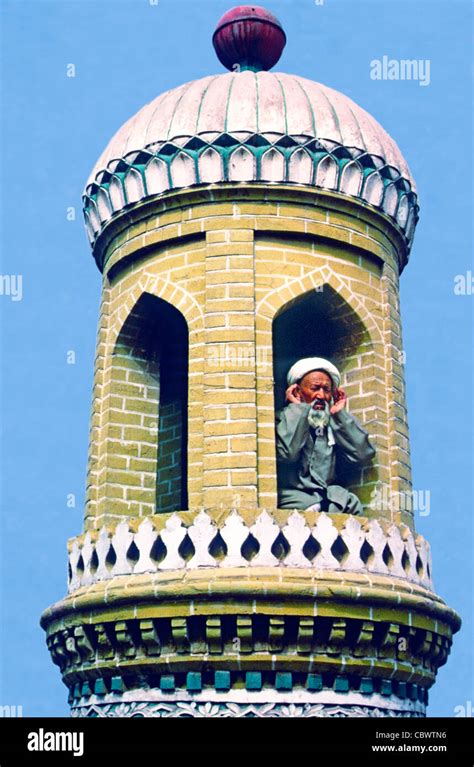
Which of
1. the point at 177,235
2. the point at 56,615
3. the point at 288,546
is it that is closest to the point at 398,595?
the point at 288,546

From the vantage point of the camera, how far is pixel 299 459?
51.6 ft

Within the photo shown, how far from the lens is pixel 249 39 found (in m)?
17.8

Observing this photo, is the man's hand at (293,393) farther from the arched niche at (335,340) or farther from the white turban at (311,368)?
the arched niche at (335,340)

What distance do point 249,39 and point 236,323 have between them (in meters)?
4.06

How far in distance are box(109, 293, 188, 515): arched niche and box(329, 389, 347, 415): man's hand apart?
6.54ft

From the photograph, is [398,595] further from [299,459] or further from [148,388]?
[148,388]

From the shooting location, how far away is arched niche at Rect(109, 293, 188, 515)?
1652cm

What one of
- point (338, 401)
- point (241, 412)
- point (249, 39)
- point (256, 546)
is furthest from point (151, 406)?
point (249, 39)

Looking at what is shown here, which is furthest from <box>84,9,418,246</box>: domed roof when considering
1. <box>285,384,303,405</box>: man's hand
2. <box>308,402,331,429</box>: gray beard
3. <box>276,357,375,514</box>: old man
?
<box>308,402,331,429</box>: gray beard

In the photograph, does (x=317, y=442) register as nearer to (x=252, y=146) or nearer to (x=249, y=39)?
(x=252, y=146)

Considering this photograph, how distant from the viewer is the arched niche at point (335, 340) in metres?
16.3

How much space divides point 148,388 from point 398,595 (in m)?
3.96

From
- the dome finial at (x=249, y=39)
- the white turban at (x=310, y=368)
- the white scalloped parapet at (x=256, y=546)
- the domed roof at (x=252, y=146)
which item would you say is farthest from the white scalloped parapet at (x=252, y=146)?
the white scalloped parapet at (x=256, y=546)

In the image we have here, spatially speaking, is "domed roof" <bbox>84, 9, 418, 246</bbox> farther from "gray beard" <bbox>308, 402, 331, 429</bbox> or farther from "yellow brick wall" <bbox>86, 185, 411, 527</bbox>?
"gray beard" <bbox>308, 402, 331, 429</bbox>
